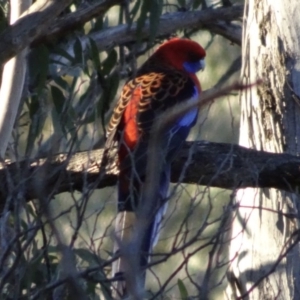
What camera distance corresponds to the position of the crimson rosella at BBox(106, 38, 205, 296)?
1870mm

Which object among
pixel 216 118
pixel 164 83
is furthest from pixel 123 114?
pixel 216 118

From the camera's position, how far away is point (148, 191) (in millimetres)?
930

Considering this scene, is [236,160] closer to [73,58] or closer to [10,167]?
[10,167]

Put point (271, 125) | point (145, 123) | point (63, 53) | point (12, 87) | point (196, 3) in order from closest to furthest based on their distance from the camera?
point (145, 123) < point (271, 125) < point (12, 87) < point (63, 53) < point (196, 3)

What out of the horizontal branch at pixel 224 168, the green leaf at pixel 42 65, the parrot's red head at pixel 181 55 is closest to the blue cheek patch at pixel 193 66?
the parrot's red head at pixel 181 55

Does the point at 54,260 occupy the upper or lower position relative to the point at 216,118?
lower

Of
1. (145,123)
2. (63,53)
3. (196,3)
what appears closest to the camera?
(145,123)

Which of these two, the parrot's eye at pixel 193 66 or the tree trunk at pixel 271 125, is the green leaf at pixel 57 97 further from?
the tree trunk at pixel 271 125

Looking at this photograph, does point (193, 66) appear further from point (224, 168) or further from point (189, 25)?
point (224, 168)

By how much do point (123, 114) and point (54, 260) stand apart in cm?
66

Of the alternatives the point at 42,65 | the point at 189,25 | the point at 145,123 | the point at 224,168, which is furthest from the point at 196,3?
the point at 224,168

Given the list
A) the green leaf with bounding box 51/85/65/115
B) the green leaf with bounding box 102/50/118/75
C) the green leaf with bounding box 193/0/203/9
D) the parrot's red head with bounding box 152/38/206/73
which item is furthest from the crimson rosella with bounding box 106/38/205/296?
the green leaf with bounding box 193/0/203/9

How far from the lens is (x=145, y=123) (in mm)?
2119

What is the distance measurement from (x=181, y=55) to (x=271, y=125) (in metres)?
0.57
